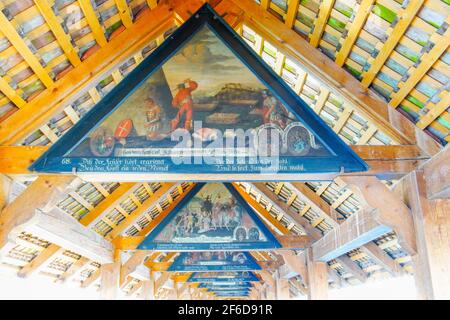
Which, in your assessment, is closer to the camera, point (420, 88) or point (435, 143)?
point (420, 88)

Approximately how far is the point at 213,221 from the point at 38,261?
145 inches

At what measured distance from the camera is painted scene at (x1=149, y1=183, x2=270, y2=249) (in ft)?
29.1

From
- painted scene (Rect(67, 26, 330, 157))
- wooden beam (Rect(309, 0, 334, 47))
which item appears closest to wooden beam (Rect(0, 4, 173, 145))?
painted scene (Rect(67, 26, 330, 157))

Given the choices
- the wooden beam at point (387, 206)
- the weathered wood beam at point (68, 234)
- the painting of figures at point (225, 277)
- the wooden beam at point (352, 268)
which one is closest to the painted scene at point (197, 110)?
the wooden beam at point (387, 206)

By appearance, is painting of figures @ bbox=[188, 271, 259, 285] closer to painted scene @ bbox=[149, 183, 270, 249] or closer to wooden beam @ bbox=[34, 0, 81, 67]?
painted scene @ bbox=[149, 183, 270, 249]

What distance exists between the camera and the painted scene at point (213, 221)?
8.88m

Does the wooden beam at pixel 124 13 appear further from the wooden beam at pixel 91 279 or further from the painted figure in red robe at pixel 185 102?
the wooden beam at pixel 91 279

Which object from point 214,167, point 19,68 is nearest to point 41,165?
point 19,68

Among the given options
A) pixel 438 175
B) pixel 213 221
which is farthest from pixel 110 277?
pixel 438 175

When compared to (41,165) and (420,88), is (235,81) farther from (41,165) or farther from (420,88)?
(41,165)

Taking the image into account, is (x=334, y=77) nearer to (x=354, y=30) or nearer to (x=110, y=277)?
(x=354, y=30)

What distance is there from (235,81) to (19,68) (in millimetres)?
2305

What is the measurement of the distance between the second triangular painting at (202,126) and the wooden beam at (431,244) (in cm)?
75

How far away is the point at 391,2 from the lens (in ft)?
12.7
